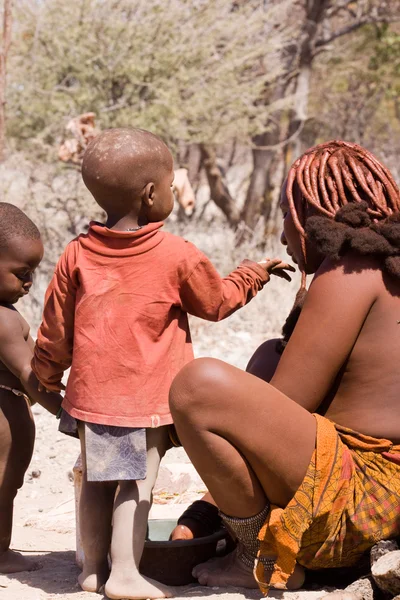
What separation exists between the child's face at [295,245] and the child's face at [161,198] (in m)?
0.41

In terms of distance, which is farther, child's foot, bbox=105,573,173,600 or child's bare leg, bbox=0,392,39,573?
child's bare leg, bbox=0,392,39,573

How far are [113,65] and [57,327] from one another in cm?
717

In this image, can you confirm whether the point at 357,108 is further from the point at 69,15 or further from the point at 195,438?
the point at 195,438

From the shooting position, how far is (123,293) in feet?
9.07

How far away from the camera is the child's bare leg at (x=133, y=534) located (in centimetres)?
265

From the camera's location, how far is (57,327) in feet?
9.43

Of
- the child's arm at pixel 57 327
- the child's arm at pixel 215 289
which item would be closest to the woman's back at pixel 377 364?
the child's arm at pixel 215 289

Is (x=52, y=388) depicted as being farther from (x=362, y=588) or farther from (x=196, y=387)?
(x=362, y=588)

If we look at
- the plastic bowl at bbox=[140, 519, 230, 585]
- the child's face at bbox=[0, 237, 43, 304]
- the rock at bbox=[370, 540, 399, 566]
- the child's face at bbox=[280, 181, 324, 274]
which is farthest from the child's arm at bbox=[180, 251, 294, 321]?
the rock at bbox=[370, 540, 399, 566]

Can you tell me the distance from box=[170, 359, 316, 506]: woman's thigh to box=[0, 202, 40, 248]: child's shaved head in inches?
36.1

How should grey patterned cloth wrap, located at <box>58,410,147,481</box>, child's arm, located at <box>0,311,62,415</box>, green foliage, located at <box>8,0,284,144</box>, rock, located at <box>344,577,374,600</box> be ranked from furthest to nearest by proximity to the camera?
green foliage, located at <box>8,0,284,144</box>
child's arm, located at <box>0,311,62,415</box>
grey patterned cloth wrap, located at <box>58,410,147,481</box>
rock, located at <box>344,577,374,600</box>

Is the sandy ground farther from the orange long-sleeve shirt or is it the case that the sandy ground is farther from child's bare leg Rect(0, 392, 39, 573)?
the orange long-sleeve shirt

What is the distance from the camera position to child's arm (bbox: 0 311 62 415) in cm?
303

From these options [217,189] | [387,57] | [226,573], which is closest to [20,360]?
[226,573]
